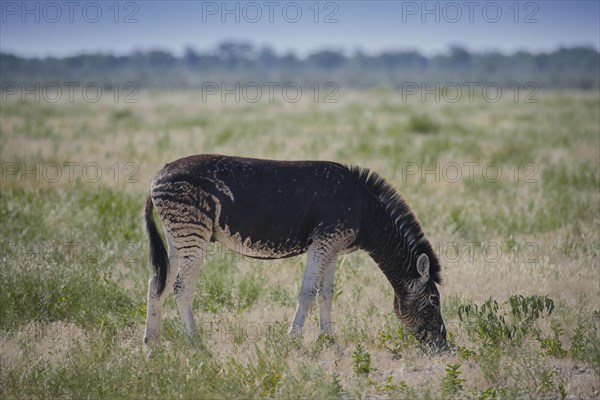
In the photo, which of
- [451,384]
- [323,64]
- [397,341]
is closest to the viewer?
[451,384]

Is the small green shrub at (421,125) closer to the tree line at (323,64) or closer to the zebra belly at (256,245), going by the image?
the zebra belly at (256,245)

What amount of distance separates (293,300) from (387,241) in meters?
1.94

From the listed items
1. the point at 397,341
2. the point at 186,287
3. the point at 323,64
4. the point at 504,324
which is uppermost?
the point at 323,64

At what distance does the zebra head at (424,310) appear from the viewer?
666 cm

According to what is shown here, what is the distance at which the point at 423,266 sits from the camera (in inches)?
258

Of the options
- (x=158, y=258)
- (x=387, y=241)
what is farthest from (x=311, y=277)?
(x=158, y=258)

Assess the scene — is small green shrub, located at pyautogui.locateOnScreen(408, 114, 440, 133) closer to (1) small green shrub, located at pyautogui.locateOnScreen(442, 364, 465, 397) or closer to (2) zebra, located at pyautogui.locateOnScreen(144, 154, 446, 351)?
(2) zebra, located at pyautogui.locateOnScreen(144, 154, 446, 351)

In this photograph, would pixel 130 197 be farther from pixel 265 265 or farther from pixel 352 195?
pixel 352 195

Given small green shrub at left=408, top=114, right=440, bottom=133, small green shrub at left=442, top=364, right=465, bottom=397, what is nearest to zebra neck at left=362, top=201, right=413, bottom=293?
small green shrub at left=442, top=364, right=465, bottom=397

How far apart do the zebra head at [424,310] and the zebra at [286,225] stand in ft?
0.03

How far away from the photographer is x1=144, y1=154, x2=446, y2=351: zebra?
256 inches

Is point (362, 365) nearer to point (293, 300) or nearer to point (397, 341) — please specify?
point (397, 341)

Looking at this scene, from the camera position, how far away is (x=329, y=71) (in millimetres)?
189250

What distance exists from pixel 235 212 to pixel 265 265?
3.11 metres
